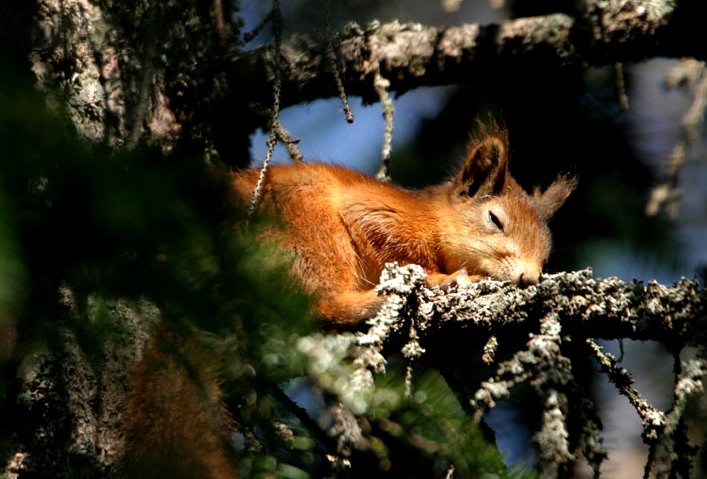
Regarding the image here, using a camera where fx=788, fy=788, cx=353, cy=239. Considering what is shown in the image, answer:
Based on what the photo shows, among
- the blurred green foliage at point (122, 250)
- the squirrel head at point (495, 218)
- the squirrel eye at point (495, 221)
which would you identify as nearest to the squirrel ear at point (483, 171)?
the squirrel head at point (495, 218)

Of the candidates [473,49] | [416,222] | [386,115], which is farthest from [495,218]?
[386,115]

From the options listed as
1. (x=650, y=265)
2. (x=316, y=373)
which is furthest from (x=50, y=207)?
(x=650, y=265)

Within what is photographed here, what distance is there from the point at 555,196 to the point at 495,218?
32 cm

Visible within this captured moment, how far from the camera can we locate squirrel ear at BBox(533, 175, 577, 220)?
146 inches

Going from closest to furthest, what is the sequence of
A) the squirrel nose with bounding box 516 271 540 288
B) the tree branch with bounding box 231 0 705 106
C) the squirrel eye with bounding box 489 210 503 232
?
the tree branch with bounding box 231 0 705 106 → the squirrel nose with bounding box 516 271 540 288 → the squirrel eye with bounding box 489 210 503 232

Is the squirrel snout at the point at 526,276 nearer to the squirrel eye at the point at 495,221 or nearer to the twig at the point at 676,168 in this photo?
the squirrel eye at the point at 495,221

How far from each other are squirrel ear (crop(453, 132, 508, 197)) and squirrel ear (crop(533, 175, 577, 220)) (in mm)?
230

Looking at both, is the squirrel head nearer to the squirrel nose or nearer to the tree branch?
the squirrel nose

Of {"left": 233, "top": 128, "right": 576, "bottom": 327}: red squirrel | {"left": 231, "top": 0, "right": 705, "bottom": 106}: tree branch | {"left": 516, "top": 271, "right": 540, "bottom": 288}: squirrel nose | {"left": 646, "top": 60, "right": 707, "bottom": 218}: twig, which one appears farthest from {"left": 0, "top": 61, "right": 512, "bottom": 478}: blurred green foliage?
{"left": 646, "top": 60, "right": 707, "bottom": 218}: twig

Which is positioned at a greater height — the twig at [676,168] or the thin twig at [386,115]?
the twig at [676,168]

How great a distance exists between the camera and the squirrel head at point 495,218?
3.60m

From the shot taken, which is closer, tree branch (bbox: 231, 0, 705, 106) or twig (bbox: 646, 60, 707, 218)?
tree branch (bbox: 231, 0, 705, 106)

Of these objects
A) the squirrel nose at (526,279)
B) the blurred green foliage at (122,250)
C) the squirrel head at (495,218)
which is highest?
the squirrel head at (495,218)

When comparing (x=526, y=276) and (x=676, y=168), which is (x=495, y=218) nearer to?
(x=526, y=276)
